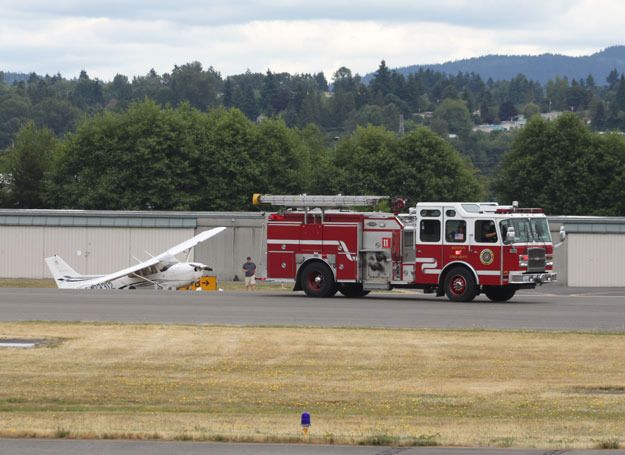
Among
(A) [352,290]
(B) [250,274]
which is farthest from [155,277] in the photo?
(A) [352,290]

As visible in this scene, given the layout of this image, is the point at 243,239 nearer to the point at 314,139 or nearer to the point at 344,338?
the point at 344,338

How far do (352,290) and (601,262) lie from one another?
77.4 feet

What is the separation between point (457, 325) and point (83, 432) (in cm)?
1561

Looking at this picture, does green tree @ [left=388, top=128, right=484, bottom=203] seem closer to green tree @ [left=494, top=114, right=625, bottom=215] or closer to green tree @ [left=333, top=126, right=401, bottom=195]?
green tree @ [left=333, top=126, right=401, bottom=195]

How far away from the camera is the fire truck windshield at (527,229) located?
36.6 metres

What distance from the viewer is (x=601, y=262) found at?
60.0 m

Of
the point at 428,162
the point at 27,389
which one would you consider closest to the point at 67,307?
the point at 27,389

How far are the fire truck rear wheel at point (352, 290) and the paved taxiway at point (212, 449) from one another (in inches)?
994

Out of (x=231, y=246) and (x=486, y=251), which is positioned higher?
(x=231, y=246)

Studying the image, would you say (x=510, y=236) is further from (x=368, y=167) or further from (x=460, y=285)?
(x=368, y=167)

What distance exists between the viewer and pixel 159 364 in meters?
22.8

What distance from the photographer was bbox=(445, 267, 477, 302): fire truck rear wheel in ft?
121

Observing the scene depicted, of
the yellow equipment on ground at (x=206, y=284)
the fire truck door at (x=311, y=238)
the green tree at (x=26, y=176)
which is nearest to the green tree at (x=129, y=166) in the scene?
the green tree at (x=26, y=176)

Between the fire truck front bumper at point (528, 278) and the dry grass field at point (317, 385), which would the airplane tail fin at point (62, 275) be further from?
the dry grass field at point (317, 385)
